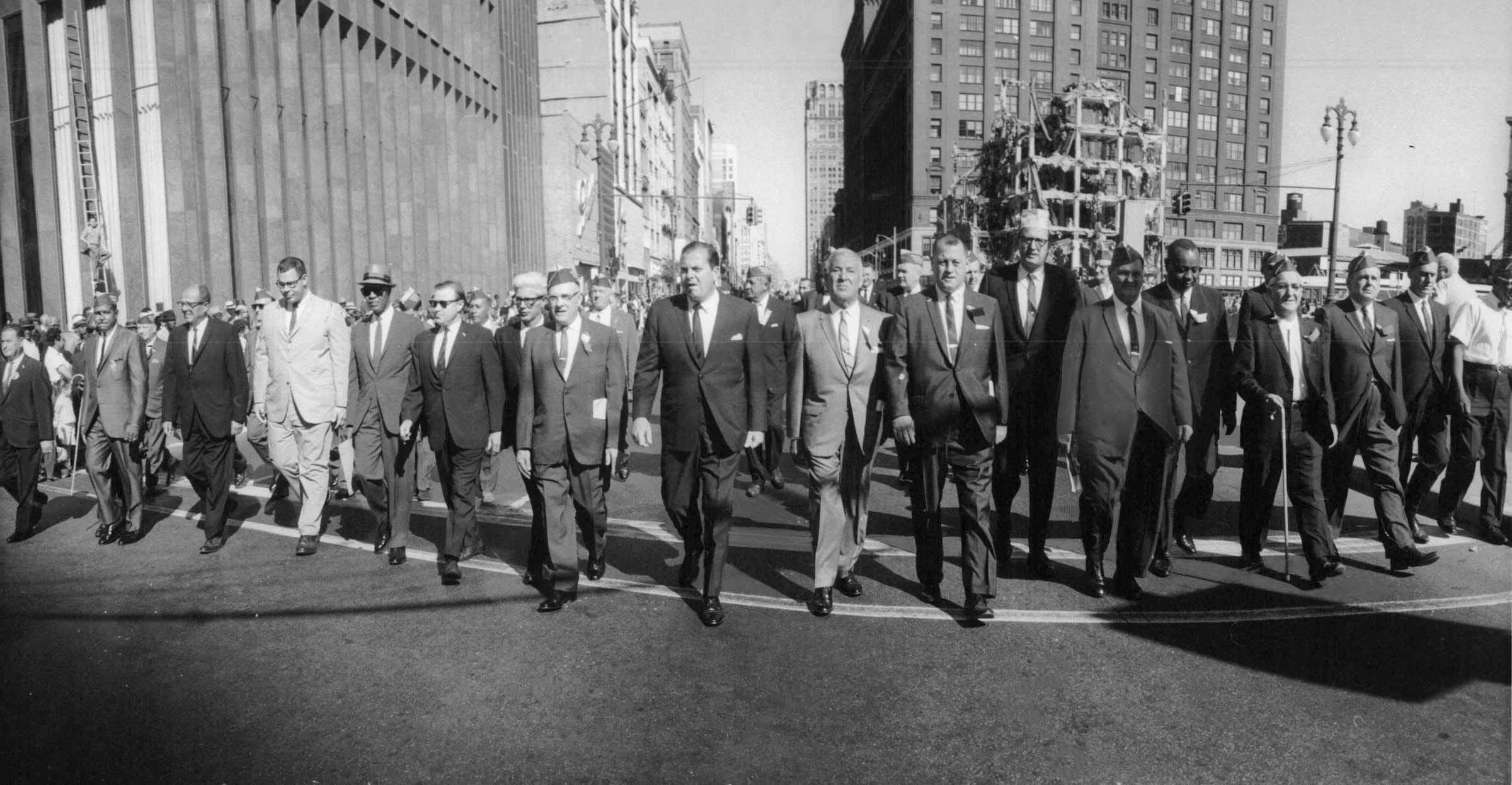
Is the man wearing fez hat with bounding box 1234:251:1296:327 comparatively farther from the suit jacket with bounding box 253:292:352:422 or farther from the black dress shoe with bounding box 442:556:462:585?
the suit jacket with bounding box 253:292:352:422

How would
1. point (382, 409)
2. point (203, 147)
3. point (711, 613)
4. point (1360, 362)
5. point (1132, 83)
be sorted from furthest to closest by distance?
point (1132, 83), point (203, 147), point (382, 409), point (1360, 362), point (711, 613)

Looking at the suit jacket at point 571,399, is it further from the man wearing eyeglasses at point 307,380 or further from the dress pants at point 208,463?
the dress pants at point 208,463

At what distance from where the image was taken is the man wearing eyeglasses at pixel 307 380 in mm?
6816

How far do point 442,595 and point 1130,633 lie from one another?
3.94m

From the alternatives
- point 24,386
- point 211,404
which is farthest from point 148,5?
point 211,404

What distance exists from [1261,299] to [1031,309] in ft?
4.93

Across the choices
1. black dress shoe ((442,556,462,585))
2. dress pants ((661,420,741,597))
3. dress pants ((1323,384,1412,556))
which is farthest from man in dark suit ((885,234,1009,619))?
black dress shoe ((442,556,462,585))

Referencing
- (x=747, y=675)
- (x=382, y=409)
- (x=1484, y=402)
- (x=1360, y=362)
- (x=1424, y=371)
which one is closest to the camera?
(x=747, y=675)

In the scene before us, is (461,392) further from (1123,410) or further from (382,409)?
(1123,410)

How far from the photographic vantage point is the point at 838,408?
18.0 ft

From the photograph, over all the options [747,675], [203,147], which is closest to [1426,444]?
[747,675]

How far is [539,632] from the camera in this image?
195 inches

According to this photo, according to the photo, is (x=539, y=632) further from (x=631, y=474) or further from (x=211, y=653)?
(x=631, y=474)

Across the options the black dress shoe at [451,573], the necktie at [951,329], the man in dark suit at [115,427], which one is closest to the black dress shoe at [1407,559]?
the necktie at [951,329]
